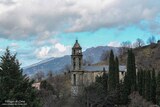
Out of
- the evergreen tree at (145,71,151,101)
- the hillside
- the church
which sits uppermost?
the hillside

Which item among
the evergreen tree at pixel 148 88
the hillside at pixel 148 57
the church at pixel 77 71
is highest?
the hillside at pixel 148 57

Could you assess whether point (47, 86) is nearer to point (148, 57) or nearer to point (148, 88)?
point (148, 88)

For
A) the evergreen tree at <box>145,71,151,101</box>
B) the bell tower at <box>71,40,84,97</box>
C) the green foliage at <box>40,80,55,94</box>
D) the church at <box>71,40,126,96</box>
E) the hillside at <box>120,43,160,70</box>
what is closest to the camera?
the evergreen tree at <box>145,71,151,101</box>

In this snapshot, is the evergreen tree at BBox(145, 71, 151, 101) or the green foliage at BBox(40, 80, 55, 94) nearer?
the evergreen tree at BBox(145, 71, 151, 101)

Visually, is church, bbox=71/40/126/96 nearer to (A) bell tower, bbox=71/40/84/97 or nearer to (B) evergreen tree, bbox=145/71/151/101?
(A) bell tower, bbox=71/40/84/97

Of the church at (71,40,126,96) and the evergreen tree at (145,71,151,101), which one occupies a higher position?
the church at (71,40,126,96)

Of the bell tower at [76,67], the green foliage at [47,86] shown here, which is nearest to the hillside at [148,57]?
the bell tower at [76,67]

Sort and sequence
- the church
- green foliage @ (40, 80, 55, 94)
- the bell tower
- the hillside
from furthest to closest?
the hillside → the bell tower → the church → green foliage @ (40, 80, 55, 94)

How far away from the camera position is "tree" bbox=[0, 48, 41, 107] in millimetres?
23625

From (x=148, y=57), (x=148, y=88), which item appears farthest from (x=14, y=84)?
(x=148, y=57)

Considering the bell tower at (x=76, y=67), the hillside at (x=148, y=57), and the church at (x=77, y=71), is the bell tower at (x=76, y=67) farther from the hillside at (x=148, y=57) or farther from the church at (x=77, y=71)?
the hillside at (x=148, y=57)

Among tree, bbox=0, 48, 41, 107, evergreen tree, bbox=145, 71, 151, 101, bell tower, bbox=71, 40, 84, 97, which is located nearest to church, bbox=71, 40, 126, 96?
bell tower, bbox=71, 40, 84, 97

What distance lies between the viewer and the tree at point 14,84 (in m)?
23.6

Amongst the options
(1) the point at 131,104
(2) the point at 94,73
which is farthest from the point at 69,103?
(2) the point at 94,73
